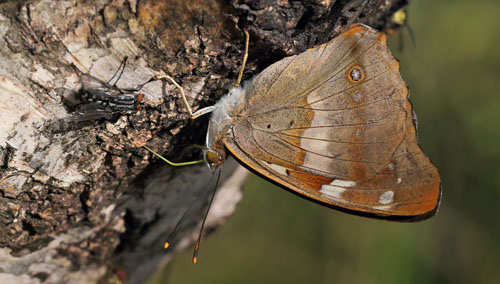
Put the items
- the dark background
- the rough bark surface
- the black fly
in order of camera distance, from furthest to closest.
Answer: the dark background → the black fly → the rough bark surface

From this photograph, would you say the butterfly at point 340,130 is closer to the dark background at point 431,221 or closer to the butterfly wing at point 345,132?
the butterfly wing at point 345,132

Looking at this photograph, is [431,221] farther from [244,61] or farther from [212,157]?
[244,61]

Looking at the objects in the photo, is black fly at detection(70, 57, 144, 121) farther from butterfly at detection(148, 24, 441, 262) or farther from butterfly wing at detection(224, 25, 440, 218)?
butterfly wing at detection(224, 25, 440, 218)

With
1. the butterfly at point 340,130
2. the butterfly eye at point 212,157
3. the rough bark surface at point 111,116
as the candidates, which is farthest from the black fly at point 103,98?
the butterfly eye at point 212,157

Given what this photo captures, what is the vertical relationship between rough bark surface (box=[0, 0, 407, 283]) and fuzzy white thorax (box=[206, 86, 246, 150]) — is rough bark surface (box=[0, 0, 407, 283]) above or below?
below

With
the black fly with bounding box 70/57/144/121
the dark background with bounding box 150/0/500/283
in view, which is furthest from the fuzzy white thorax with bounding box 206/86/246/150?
the dark background with bounding box 150/0/500/283

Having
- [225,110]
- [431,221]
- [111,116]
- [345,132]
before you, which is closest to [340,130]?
[345,132]
